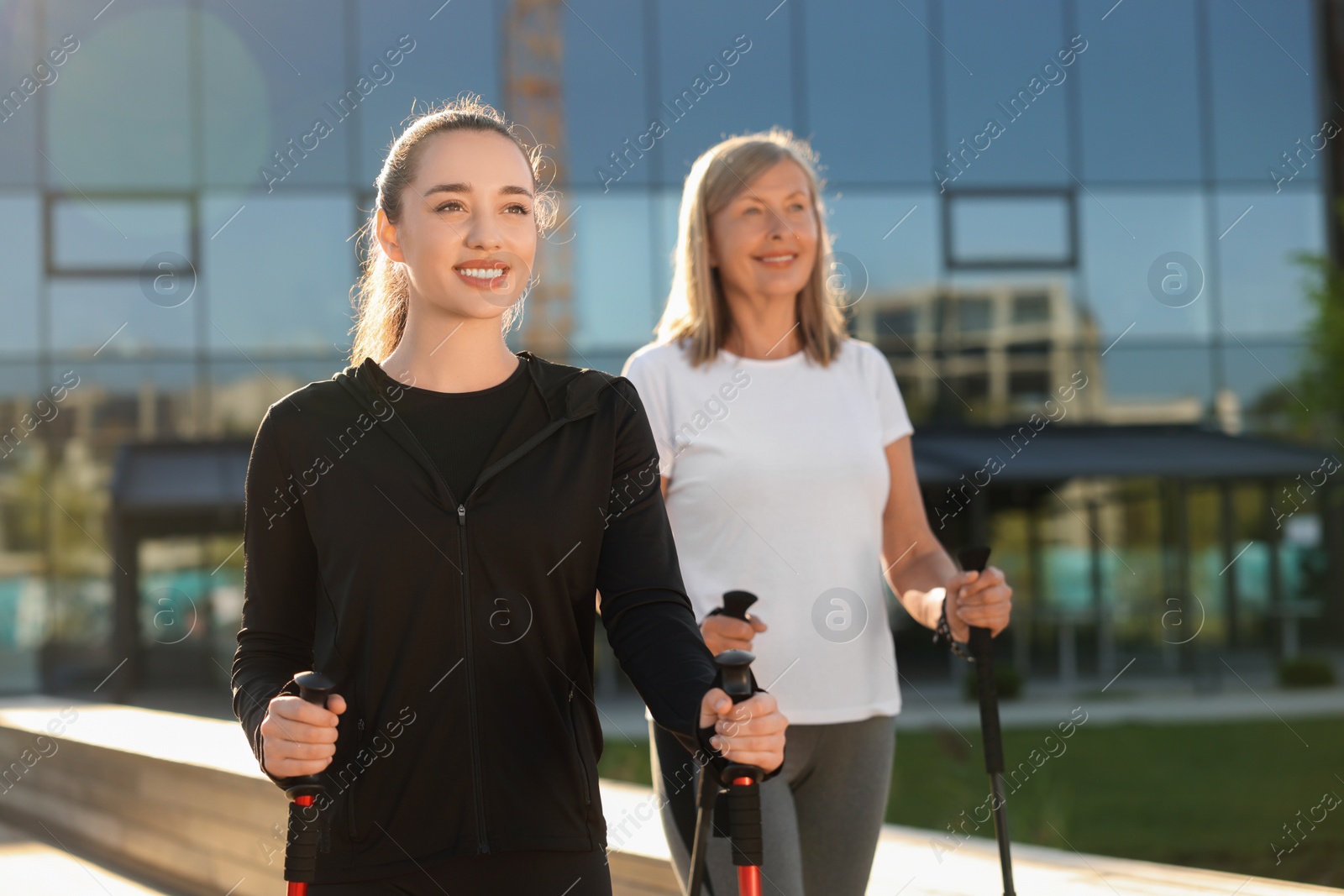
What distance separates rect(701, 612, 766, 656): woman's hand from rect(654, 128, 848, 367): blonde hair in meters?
0.67

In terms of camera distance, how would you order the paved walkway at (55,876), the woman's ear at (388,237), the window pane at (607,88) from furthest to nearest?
the window pane at (607,88), the paved walkway at (55,876), the woman's ear at (388,237)

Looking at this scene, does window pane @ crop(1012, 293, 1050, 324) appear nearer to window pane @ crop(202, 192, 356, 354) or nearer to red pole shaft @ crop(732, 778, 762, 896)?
window pane @ crop(202, 192, 356, 354)

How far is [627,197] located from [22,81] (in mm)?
7992

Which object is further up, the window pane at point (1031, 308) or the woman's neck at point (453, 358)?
the window pane at point (1031, 308)

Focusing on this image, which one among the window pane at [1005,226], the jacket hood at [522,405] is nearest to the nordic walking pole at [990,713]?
the jacket hood at [522,405]

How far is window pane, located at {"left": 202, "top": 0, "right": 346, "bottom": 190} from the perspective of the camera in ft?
59.1

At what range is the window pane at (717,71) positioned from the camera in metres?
18.4

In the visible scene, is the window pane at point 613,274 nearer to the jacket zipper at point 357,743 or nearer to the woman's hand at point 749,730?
the jacket zipper at point 357,743

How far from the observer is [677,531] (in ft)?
10.3

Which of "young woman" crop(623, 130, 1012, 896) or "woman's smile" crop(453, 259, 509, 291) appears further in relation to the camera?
"young woman" crop(623, 130, 1012, 896)

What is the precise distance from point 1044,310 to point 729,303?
17.4 meters

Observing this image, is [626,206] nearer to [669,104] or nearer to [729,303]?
[669,104]

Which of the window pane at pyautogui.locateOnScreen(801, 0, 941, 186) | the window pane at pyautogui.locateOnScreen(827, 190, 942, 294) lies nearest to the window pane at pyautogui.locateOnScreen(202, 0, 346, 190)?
the window pane at pyautogui.locateOnScreen(801, 0, 941, 186)

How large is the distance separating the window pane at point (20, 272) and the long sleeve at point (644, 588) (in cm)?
1849
